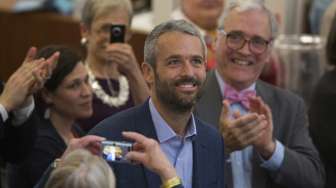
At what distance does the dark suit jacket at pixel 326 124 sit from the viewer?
3395mm

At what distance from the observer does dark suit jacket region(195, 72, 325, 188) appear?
288 centimetres

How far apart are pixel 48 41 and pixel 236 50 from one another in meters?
3.42

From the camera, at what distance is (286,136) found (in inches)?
118

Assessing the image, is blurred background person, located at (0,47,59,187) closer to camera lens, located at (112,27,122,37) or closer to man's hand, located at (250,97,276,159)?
camera lens, located at (112,27,122,37)

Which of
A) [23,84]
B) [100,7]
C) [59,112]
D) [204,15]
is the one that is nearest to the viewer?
[23,84]

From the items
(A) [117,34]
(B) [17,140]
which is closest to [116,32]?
(A) [117,34]

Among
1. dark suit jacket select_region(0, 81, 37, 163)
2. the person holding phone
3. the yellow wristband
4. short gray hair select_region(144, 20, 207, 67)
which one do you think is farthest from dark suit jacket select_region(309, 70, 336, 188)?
the yellow wristband

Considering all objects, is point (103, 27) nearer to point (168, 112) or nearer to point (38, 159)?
point (38, 159)

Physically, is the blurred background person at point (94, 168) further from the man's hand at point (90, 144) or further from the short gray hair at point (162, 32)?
the short gray hair at point (162, 32)

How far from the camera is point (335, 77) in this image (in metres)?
3.47

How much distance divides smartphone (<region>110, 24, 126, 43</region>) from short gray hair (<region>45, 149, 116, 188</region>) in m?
1.36

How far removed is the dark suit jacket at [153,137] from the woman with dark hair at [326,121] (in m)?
1.05

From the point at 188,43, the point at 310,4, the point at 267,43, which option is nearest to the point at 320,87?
the point at 267,43

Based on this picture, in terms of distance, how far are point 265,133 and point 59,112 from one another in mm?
876
